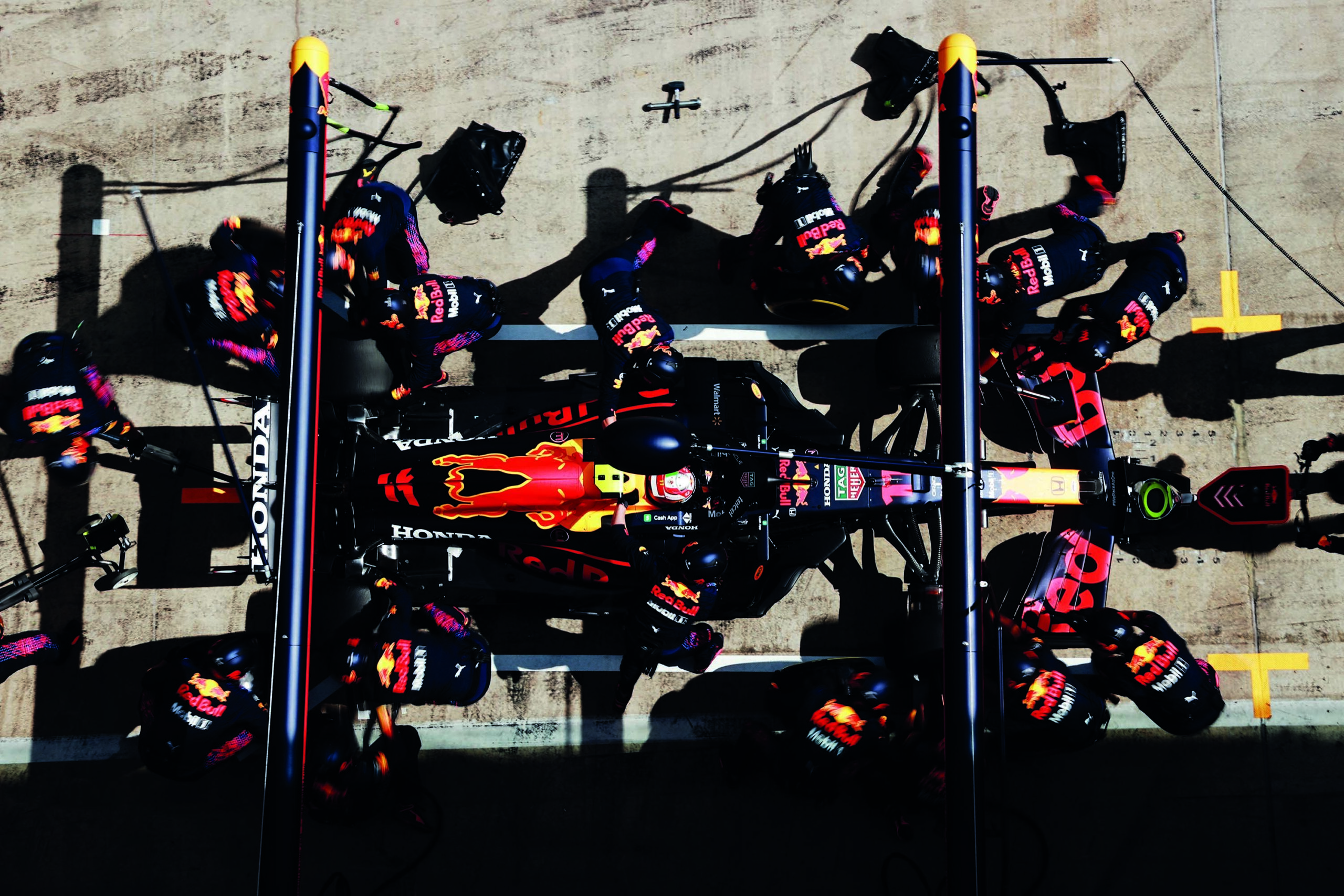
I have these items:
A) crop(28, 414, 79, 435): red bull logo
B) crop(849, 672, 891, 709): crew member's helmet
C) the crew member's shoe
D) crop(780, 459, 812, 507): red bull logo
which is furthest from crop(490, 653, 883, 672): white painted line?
the crew member's shoe

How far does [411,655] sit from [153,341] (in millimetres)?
3869

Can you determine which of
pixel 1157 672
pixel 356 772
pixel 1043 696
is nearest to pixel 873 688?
pixel 1043 696

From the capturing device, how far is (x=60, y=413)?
6375 millimetres

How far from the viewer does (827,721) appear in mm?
6391

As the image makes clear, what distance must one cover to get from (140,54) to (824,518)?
7343mm

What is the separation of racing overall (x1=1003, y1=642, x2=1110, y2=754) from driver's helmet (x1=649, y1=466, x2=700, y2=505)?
2678 millimetres

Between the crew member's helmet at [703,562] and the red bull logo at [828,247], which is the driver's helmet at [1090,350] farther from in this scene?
the crew member's helmet at [703,562]

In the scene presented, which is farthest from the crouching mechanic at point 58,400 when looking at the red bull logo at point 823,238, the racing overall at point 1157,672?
the racing overall at point 1157,672

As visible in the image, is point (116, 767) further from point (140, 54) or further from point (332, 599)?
point (140, 54)

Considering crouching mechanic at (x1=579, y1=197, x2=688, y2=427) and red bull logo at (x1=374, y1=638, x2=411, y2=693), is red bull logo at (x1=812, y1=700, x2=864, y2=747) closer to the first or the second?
crouching mechanic at (x1=579, y1=197, x2=688, y2=427)

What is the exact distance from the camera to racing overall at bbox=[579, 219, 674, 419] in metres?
6.66

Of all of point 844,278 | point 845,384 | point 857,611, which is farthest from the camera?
point 845,384

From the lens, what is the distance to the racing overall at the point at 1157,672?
6441 mm

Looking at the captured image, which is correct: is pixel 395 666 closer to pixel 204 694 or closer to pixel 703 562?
pixel 204 694
